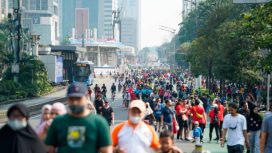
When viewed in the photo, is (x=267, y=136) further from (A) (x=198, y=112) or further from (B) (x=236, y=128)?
(A) (x=198, y=112)

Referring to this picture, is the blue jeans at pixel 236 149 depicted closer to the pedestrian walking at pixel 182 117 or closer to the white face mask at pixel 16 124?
the white face mask at pixel 16 124

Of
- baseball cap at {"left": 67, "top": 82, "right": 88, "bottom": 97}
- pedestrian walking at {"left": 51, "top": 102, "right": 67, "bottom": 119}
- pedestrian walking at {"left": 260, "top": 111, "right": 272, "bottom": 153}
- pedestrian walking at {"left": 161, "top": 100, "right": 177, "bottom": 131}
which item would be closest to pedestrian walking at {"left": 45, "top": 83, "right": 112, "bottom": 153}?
baseball cap at {"left": 67, "top": 82, "right": 88, "bottom": 97}

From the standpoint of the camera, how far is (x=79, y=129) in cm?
660

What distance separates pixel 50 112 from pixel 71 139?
218 centimetres

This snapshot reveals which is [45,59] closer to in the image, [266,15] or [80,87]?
[266,15]

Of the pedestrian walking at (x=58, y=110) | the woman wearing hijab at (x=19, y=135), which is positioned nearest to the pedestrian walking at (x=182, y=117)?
the pedestrian walking at (x=58, y=110)

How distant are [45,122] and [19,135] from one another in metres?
1.56

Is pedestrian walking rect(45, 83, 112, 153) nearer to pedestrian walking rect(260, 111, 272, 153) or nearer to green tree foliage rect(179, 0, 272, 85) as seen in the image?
pedestrian walking rect(260, 111, 272, 153)

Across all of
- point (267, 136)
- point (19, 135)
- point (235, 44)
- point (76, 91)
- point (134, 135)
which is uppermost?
point (235, 44)

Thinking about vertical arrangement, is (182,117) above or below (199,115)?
below

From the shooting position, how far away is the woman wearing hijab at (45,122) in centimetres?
886

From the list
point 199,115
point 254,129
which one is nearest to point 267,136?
point 254,129

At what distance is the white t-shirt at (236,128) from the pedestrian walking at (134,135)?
15.3 ft

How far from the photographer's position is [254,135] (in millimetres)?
14859
